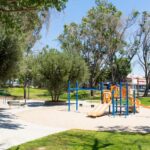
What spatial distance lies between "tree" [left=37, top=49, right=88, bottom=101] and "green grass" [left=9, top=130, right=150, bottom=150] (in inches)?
646

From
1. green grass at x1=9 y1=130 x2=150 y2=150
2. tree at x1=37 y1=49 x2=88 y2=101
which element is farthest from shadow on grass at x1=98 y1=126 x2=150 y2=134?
tree at x1=37 y1=49 x2=88 y2=101

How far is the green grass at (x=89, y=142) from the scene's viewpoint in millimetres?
9617

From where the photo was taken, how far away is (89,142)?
34.9 ft

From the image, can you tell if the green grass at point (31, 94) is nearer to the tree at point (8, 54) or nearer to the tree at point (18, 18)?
the tree at point (8, 54)

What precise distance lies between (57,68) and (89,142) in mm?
18564

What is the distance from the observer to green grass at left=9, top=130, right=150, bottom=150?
962cm

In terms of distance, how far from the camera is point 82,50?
51.5 m

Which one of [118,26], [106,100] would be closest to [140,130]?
[106,100]

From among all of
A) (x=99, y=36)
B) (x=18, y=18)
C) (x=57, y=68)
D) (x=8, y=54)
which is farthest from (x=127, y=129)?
(x=99, y=36)

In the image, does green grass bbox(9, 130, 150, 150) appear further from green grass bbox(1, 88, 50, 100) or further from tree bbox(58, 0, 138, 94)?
tree bbox(58, 0, 138, 94)

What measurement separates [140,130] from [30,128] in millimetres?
4260

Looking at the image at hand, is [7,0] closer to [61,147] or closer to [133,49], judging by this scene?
[61,147]

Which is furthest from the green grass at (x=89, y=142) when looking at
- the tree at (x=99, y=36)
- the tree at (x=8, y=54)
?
the tree at (x=99, y=36)

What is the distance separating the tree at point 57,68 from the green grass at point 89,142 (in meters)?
16.4
